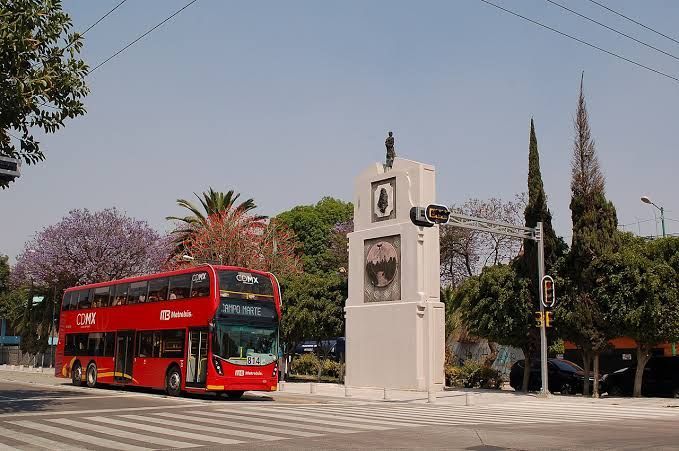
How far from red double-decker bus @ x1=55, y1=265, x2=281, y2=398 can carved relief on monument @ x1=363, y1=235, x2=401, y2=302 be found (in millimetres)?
8340

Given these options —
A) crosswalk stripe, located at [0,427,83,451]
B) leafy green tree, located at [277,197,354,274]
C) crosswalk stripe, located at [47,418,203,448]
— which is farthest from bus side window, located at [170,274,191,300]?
leafy green tree, located at [277,197,354,274]

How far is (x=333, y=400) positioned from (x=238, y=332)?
5.08 meters

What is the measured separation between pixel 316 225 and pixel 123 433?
202ft

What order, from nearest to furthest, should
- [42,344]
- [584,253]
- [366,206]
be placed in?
[584,253] → [366,206] → [42,344]

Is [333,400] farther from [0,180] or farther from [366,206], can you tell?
[0,180]

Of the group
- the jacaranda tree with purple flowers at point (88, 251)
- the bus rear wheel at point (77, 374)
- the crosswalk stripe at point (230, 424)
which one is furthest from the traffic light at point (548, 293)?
the jacaranda tree with purple flowers at point (88, 251)

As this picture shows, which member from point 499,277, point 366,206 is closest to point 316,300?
point 366,206

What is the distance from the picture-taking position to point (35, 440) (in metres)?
12.1

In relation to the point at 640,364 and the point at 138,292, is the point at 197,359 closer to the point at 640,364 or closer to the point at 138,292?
the point at 138,292

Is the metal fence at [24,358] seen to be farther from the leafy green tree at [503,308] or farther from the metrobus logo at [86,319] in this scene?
the leafy green tree at [503,308]

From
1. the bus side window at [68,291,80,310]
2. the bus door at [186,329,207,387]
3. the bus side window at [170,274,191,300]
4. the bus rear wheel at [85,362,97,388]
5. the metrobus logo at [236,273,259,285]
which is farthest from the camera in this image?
the bus side window at [68,291,80,310]

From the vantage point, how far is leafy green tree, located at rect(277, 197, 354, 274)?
2813 inches

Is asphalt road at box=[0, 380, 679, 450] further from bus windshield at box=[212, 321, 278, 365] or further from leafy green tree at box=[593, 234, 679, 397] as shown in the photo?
leafy green tree at box=[593, 234, 679, 397]

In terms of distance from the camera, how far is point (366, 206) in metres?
33.4
